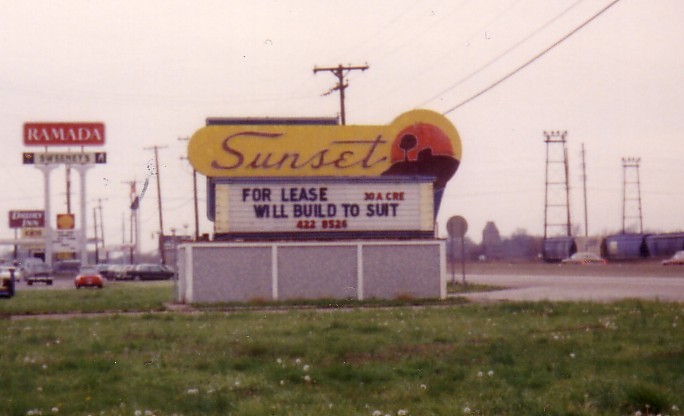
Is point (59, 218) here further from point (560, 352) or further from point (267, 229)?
point (560, 352)

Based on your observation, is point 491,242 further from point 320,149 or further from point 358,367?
point 358,367

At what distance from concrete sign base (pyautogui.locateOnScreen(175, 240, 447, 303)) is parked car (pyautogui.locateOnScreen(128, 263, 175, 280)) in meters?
48.3

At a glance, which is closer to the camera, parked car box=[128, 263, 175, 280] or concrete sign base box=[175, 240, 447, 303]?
concrete sign base box=[175, 240, 447, 303]

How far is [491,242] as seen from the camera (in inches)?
5148

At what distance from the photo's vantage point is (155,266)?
3155 inches

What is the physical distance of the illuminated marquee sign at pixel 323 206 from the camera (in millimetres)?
31406

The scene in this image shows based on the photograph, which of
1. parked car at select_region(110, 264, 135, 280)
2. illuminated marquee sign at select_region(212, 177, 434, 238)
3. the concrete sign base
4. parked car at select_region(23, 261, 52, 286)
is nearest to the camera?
the concrete sign base

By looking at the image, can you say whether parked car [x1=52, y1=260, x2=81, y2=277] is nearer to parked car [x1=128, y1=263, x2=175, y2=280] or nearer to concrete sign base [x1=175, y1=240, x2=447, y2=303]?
parked car [x1=128, y1=263, x2=175, y2=280]

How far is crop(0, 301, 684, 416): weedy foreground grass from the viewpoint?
9.04 metres

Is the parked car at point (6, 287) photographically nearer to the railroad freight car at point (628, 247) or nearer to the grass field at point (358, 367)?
the grass field at point (358, 367)

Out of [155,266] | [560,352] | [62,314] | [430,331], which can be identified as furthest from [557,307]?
[155,266]

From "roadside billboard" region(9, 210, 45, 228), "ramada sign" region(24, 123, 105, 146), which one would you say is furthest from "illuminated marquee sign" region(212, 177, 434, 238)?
"roadside billboard" region(9, 210, 45, 228)

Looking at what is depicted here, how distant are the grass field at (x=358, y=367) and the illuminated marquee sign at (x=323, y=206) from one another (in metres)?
12.2

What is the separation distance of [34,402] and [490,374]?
4.87 meters
